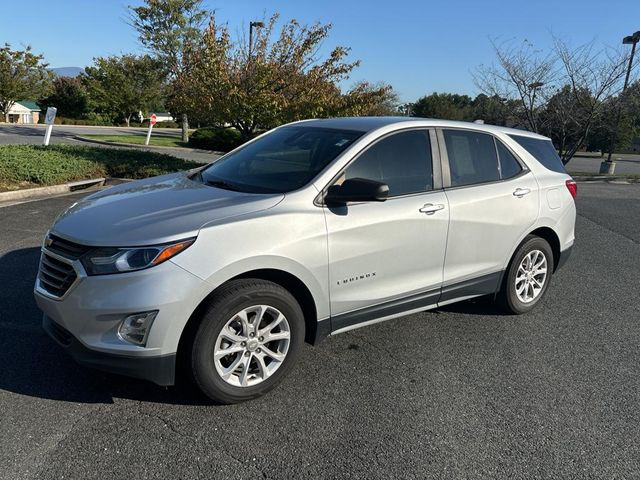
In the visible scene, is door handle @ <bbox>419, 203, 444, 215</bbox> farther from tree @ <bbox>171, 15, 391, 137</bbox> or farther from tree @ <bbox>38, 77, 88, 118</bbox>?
tree @ <bbox>38, 77, 88, 118</bbox>

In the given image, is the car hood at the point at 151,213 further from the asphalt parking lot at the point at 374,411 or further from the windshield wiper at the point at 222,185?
the asphalt parking lot at the point at 374,411

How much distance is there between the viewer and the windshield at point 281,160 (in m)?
3.51

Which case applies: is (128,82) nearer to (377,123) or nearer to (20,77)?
(20,77)

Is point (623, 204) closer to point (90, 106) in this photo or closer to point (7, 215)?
point (7, 215)

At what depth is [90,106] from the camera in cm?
4994

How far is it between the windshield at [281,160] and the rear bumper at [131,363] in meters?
1.26

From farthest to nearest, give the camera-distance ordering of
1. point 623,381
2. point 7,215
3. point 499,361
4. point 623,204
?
point 623,204
point 7,215
point 499,361
point 623,381

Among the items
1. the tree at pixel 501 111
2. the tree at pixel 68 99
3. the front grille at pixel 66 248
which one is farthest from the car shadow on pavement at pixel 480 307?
the tree at pixel 68 99

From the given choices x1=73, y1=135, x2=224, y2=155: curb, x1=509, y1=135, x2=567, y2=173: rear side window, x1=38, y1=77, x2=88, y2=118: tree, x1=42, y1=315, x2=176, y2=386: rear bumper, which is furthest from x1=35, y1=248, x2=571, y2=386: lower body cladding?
x1=38, y1=77, x2=88, y2=118: tree

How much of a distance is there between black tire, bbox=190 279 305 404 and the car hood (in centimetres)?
42

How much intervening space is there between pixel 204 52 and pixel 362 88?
17.9 feet

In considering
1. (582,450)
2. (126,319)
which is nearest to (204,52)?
(126,319)

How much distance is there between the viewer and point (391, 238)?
3.50m

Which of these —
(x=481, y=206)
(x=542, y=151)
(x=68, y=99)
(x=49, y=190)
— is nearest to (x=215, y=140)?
(x=49, y=190)
